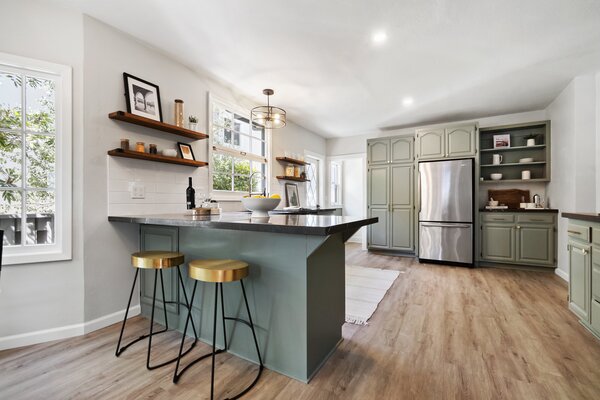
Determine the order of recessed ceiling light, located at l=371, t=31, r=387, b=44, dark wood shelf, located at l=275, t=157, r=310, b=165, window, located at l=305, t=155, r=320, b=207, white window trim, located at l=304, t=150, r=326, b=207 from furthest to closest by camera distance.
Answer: white window trim, located at l=304, t=150, r=326, b=207 → window, located at l=305, t=155, r=320, b=207 → dark wood shelf, located at l=275, t=157, r=310, b=165 → recessed ceiling light, located at l=371, t=31, r=387, b=44

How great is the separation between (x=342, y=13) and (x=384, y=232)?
4013mm

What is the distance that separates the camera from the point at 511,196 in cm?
470

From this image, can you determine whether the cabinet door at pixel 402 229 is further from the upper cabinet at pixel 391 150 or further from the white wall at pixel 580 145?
the white wall at pixel 580 145

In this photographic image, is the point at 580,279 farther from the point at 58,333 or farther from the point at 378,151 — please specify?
the point at 58,333

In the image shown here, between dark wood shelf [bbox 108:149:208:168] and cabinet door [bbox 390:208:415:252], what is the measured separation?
3661mm

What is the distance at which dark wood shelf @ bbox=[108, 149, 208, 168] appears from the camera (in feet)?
7.80

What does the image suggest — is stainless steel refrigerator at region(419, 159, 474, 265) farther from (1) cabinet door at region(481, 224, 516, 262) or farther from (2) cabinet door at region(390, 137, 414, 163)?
(2) cabinet door at region(390, 137, 414, 163)

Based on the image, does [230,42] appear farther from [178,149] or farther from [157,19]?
[178,149]

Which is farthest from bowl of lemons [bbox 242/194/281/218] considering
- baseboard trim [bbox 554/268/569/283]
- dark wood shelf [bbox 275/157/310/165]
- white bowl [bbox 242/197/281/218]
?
baseboard trim [bbox 554/268/569/283]

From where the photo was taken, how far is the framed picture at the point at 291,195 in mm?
5035

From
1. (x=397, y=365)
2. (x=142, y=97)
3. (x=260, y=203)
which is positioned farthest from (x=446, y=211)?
(x=142, y=97)

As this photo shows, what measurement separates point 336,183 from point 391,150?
2077mm

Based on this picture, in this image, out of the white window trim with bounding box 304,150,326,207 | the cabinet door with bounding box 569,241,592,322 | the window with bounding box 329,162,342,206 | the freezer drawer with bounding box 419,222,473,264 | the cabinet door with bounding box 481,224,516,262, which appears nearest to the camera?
the cabinet door with bounding box 569,241,592,322

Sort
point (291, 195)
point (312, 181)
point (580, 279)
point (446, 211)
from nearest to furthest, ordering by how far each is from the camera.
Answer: point (580, 279)
point (446, 211)
point (291, 195)
point (312, 181)
